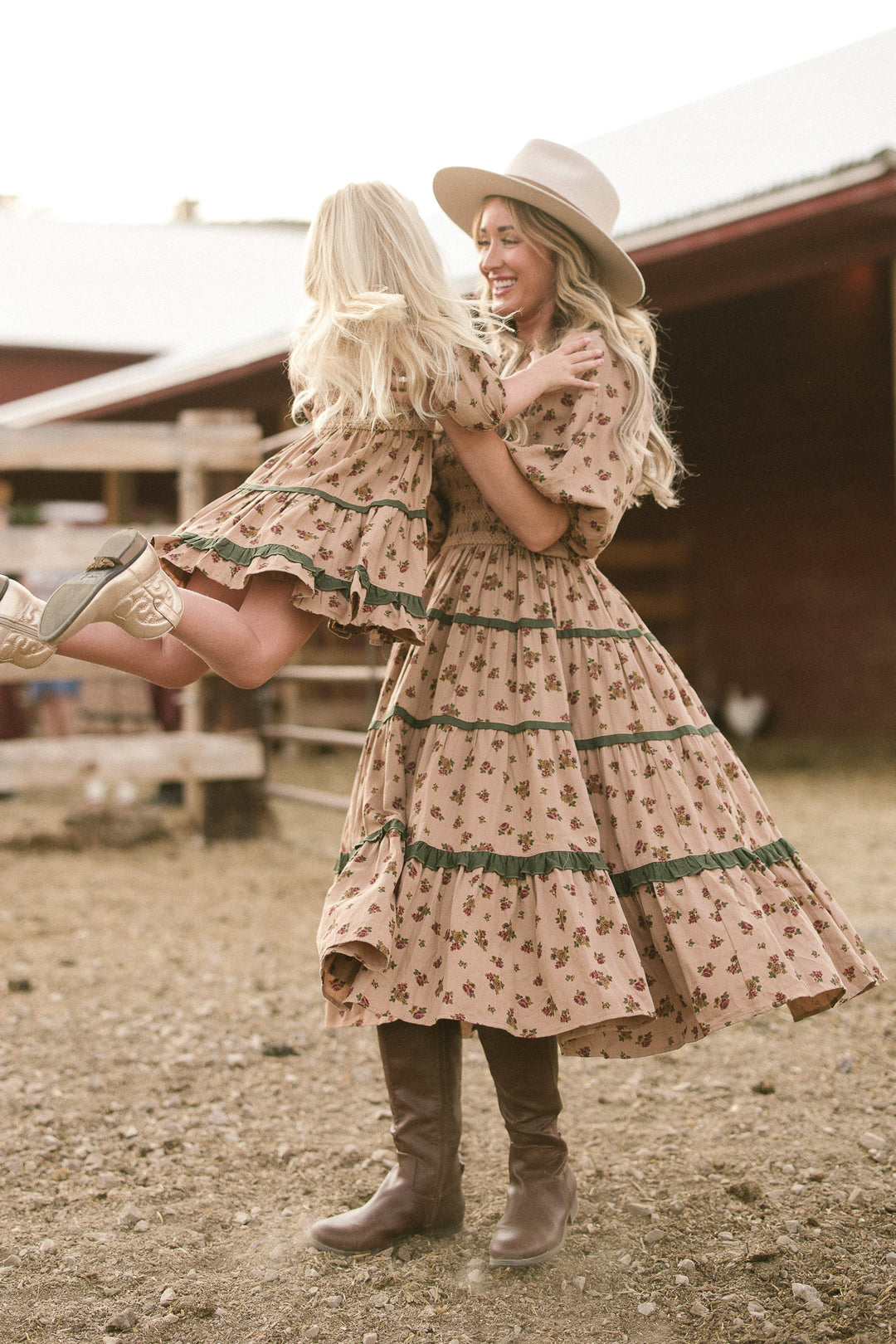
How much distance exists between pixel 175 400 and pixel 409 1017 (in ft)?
30.6

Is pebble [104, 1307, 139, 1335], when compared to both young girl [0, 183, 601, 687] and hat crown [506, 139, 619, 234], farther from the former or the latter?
hat crown [506, 139, 619, 234]

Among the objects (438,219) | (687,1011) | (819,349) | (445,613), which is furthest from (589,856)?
(819,349)

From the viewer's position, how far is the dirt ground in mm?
1778

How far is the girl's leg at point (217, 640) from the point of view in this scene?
162cm

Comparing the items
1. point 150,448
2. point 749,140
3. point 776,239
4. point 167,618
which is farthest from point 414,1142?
point 749,140

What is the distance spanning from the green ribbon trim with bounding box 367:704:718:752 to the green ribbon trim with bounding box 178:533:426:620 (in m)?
0.21

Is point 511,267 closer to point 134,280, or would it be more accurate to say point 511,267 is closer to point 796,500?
point 796,500

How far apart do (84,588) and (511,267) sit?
3.23 feet

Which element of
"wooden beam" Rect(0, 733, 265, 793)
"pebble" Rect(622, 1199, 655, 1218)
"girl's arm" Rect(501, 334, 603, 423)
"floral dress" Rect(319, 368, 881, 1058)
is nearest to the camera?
"floral dress" Rect(319, 368, 881, 1058)

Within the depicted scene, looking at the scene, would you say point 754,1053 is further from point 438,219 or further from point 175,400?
point 175,400

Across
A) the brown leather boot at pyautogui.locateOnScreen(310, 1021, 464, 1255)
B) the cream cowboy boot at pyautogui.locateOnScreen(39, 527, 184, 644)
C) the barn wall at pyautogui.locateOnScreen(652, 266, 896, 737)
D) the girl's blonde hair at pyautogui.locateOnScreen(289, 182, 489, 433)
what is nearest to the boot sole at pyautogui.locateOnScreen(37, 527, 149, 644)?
the cream cowboy boot at pyautogui.locateOnScreen(39, 527, 184, 644)

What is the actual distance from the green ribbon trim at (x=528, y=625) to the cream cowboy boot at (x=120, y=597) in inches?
20.2

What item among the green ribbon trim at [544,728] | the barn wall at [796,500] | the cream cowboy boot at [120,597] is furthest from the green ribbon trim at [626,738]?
the barn wall at [796,500]

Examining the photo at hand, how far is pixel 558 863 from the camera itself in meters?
1.74
